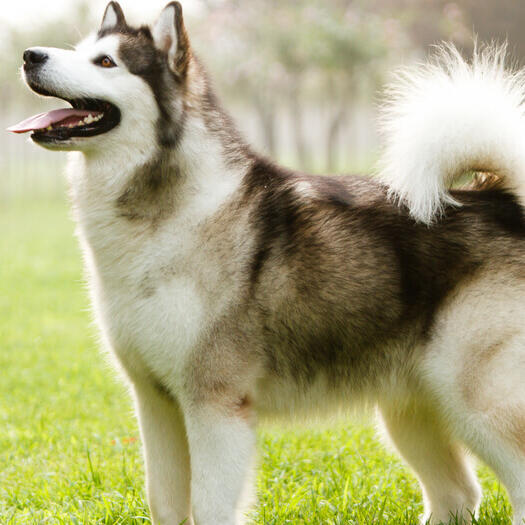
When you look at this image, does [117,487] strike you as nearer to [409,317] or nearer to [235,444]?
[235,444]

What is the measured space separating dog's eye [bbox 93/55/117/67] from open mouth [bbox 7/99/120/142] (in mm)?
137

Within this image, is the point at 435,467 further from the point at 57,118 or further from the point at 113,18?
the point at 113,18

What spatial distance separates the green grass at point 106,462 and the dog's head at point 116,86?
4.40 feet

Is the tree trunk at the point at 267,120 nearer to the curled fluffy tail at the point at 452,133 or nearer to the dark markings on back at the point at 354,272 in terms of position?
the curled fluffy tail at the point at 452,133

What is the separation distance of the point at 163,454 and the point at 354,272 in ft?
3.37

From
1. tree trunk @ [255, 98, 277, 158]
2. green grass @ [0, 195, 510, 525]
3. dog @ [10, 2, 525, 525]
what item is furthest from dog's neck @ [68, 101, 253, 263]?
tree trunk @ [255, 98, 277, 158]

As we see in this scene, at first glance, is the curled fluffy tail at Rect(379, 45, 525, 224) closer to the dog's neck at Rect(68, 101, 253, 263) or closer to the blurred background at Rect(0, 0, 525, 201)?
the dog's neck at Rect(68, 101, 253, 263)

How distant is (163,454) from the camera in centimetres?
307

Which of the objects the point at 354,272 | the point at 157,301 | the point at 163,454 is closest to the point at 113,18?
the point at 157,301

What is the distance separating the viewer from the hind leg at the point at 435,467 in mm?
3355

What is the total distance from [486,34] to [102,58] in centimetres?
1284

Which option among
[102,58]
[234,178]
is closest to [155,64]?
[102,58]

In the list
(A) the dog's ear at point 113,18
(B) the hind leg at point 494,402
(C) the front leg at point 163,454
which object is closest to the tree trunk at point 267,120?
(A) the dog's ear at point 113,18

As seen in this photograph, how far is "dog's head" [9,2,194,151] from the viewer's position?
9.29 feet
